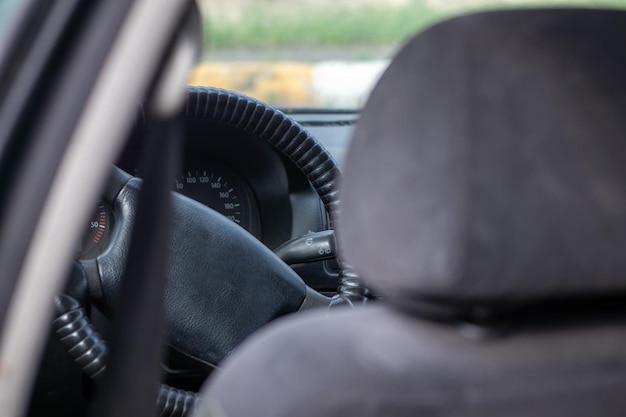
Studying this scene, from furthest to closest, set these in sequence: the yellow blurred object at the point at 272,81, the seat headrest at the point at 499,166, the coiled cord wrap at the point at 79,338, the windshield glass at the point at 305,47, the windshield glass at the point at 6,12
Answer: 1. the yellow blurred object at the point at 272,81
2. the windshield glass at the point at 305,47
3. the coiled cord wrap at the point at 79,338
4. the windshield glass at the point at 6,12
5. the seat headrest at the point at 499,166

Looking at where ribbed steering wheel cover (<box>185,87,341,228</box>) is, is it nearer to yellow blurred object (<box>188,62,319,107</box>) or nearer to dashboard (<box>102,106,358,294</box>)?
dashboard (<box>102,106,358,294</box>)

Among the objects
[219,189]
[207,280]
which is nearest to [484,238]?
[207,280]

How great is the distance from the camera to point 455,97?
3.24 feet

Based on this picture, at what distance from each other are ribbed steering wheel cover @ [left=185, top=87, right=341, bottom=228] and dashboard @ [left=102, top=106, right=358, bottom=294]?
4.8 inches

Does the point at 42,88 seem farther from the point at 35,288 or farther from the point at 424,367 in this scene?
the point at 424,367

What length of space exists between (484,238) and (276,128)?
143 cm

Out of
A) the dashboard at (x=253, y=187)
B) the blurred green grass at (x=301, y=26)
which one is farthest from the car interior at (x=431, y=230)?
the blurred green grass at (x=301, y=26)

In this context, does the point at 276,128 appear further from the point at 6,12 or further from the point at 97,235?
the point at 6,12

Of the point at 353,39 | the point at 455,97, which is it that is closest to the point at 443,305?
the point at 455,97

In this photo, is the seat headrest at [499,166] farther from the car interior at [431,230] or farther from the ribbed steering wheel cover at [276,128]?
the ribbed steering wheel cover at [276,128]

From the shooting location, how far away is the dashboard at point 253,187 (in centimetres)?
253

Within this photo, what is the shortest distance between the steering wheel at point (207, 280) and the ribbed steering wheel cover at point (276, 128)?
10.1 inches

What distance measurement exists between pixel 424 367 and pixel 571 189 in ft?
0.66

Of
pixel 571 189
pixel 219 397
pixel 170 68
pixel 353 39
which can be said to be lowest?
pixel 219 397
